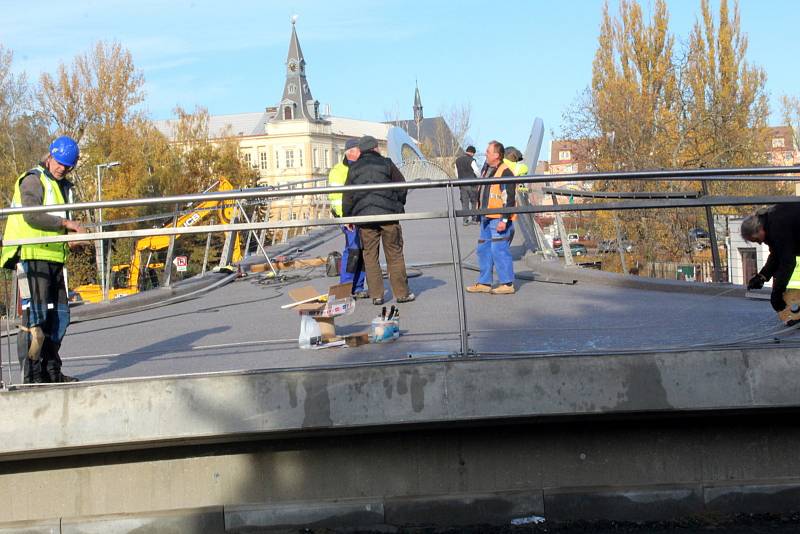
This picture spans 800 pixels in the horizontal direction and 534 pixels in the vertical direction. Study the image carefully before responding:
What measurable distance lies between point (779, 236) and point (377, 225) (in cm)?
421

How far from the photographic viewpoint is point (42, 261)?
6.46 metres

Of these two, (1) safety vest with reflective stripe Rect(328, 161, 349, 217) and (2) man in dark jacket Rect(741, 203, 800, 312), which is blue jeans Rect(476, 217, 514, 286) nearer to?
(1) safety vest with reflective stripe Rect(328, 161, 349, 217)

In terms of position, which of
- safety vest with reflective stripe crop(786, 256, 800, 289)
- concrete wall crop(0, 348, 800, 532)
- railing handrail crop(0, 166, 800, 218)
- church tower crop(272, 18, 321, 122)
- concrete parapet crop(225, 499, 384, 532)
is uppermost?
church tower crop(272, 18, 321, 122)

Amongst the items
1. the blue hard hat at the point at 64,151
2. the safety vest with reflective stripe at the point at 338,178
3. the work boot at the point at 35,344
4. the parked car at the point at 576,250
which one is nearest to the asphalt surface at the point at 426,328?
the work boot at the point at 35,344

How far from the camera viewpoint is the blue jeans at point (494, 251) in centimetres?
1052

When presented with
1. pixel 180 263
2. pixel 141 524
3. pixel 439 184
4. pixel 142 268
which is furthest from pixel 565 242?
pixel 142 268

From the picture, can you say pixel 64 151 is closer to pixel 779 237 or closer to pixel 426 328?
pixel 426 328

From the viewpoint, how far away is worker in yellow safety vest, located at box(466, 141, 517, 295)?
10.5 meters

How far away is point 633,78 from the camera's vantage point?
140ft

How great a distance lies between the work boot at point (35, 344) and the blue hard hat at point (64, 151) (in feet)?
3.83

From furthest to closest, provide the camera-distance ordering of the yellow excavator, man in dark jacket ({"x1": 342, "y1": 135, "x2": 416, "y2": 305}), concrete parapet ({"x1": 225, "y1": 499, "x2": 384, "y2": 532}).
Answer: the yellow excavator
man in dark jacket ({"x1": 342, "y1": 135, "x2": 416, "y2": 305})
concrete parapet ({"x1": 225, "y1": 499, "x2": 384, "y2": 532})

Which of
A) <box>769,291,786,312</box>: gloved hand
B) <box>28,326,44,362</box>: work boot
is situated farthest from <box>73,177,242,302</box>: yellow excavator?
<box>769,291,786,312</box>: gloved hand

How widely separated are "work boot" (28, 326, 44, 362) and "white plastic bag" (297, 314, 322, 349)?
1.90 metres

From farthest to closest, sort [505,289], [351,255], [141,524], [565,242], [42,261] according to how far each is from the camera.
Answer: [565,242], [351,255], [505,289], [42,261], [141,524]
